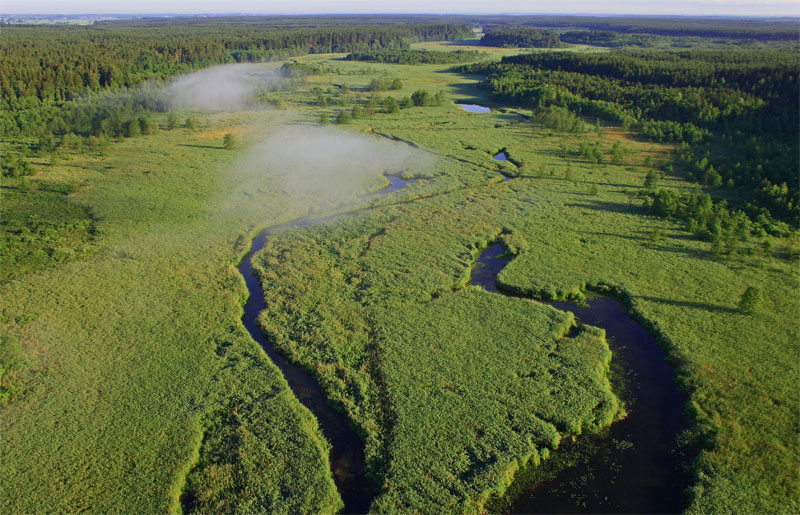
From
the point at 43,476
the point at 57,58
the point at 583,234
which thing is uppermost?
the point at 57,58

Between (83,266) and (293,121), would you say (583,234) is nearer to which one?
(83,266)

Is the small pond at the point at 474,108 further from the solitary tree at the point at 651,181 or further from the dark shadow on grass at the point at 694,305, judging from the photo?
the dark shadow on grass at the point at 694,305

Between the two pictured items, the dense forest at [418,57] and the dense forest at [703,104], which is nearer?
the dense forest at [703,104]

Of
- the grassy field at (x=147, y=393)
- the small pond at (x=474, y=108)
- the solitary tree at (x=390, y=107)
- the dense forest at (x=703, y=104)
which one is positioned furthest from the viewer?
the small pond at (x=474, y=108)

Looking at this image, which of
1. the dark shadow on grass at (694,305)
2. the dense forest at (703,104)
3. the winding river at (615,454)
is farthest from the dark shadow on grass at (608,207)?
the winding river at (615,454)

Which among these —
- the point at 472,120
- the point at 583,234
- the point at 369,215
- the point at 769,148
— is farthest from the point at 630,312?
the point at 472,120

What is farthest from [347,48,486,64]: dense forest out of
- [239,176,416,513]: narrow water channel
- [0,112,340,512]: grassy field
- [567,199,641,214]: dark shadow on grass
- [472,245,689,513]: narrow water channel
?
[472,245,689,513]: narrow water channel

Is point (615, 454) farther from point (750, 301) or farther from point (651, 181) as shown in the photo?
point (651, 181)
